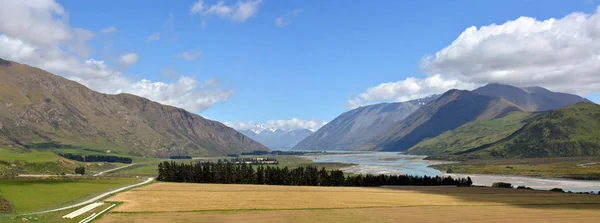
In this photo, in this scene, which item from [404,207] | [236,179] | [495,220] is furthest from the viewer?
[236,179]

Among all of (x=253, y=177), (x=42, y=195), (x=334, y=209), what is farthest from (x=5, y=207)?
(x=253, y=177)

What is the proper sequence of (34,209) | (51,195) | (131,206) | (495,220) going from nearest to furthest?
1. (495,220)
2. (34,209)
3. (131,206)
4. (51,195)

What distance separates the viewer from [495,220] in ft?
226

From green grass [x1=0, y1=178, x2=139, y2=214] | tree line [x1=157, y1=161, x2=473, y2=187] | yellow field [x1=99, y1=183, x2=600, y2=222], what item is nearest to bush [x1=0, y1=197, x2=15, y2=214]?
green grass [x1=0, y1=178, x2=139, y2=214]

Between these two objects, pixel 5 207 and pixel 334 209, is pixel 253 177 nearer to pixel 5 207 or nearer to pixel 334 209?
pixel 334 209

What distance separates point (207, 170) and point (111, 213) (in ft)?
302

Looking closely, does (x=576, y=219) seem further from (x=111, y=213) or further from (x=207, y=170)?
(x=207, y=170)

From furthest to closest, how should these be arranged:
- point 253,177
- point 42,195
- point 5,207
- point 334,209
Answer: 1. point 253,177
2. point 42,195
3. point 334,209
4. point 5,207

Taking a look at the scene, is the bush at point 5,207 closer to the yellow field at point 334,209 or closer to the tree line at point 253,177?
the yellow field at point 334,209

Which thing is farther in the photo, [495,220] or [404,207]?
[404,207]

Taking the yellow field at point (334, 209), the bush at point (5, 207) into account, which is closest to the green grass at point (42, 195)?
the bush at point (5, 207)

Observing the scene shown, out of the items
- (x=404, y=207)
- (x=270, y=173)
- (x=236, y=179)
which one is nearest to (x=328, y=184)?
(x=270, y=173)

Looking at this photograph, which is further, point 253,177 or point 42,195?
point 253,177

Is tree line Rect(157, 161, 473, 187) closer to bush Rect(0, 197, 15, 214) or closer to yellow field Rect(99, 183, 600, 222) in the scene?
yellow field Rect(99, 183, 600, 222)
